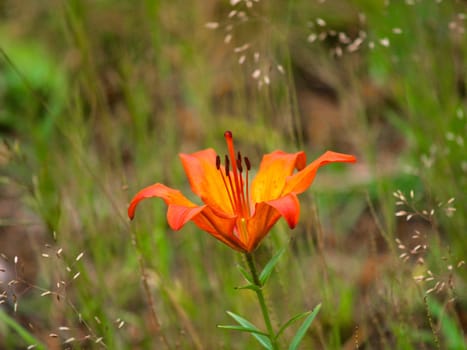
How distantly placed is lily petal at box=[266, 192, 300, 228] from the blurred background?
315mm

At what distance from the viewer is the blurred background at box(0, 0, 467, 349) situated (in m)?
1.95

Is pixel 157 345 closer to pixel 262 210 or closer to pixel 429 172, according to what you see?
pixel 429 172

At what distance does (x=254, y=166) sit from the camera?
273cm

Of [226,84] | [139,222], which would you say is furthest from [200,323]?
[226,84]

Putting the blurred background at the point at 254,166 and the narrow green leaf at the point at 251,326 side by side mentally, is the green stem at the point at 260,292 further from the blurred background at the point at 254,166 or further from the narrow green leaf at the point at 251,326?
the blurred background at the point at 254,166

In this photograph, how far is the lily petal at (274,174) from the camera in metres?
1.52

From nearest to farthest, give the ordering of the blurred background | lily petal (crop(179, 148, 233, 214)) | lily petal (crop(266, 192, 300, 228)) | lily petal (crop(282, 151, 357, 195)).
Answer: lily petal (crop(266, 192, 300, 228)), lily petal (crop(282, 151, 357, 195)), lily petal (crop(179, 148, 233, 214)), the blurred background

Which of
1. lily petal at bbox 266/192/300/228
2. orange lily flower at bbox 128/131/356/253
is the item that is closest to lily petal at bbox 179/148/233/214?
orange lily flower at bbox 128/131/356/253

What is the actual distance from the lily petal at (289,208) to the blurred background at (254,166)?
12.4 inches

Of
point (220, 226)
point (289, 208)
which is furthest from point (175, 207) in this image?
point (289, 208)

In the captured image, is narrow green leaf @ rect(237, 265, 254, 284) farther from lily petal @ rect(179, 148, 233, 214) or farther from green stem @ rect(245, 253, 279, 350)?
lily petal @ rect(179, 148, 233, 214)

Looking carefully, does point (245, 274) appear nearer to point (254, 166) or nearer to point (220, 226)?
point (220, 226)

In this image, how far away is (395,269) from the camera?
1809 mm

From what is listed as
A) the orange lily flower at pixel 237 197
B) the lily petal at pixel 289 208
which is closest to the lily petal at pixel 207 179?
the orange lily flower at pixel 237 197
